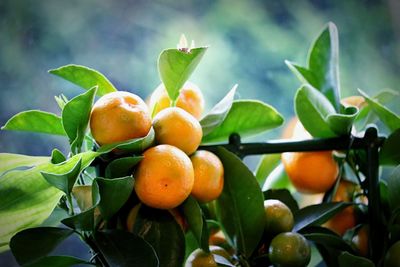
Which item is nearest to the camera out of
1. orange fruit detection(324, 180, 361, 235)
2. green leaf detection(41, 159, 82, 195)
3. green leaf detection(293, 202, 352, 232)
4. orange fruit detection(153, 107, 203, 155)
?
green leaf detection(41, 159, 82, 195)

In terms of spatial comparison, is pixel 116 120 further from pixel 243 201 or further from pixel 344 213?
pixel 344 213

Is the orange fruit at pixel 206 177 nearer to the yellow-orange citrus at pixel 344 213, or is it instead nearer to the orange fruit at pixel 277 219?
the orange fruit at pixel 277 219

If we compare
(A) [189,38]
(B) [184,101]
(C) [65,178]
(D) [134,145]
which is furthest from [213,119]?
(A) [189,38]

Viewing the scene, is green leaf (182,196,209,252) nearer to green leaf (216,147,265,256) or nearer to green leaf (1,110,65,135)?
green leaf (216,147,265,256)

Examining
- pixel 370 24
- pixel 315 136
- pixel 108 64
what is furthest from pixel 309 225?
pixel 370 24

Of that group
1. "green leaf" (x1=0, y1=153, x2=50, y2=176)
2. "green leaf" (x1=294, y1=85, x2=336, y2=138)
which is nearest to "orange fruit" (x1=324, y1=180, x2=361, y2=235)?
"green leaf" (x1=294, y1=85, x2=336, y2=138)

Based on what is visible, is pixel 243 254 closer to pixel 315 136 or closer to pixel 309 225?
pixel 309 225
